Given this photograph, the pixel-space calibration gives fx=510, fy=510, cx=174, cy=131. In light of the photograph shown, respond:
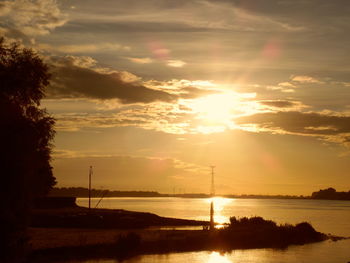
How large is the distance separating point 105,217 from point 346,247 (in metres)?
39.9

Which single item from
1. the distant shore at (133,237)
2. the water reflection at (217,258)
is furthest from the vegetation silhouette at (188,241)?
the water reflection at (217,258)

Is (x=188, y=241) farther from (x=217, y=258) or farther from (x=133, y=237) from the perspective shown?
(x=133, y=237)

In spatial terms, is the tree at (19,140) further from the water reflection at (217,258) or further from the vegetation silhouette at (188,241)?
the water reflection at (217,258)

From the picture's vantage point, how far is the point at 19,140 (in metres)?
24.8

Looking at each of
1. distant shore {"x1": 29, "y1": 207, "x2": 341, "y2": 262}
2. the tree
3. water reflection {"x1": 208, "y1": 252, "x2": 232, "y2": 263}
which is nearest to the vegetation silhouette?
distant shore {"x1": 29, "y1": 207, "x2": 341, "y2": 262}

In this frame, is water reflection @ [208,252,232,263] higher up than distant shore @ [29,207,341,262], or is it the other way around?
distant shore @ [29,207,341,262]

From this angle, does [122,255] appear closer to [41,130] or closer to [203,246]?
[203,246]

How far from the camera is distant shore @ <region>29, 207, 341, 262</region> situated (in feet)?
172

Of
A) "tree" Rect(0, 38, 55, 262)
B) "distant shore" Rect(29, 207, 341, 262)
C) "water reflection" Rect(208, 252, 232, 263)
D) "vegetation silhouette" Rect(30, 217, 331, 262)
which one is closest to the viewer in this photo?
"tree" Rect(0, 38, 55, 262)

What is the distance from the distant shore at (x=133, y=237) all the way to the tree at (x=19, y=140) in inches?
568

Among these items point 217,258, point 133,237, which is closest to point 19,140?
point 133,237

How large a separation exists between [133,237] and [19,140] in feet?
116

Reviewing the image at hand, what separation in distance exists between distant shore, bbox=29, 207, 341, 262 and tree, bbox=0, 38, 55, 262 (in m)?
14.4

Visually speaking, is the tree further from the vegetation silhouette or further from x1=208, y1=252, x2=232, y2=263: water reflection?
x1=208, y1=252, x2=232, y2=263: water reflection
